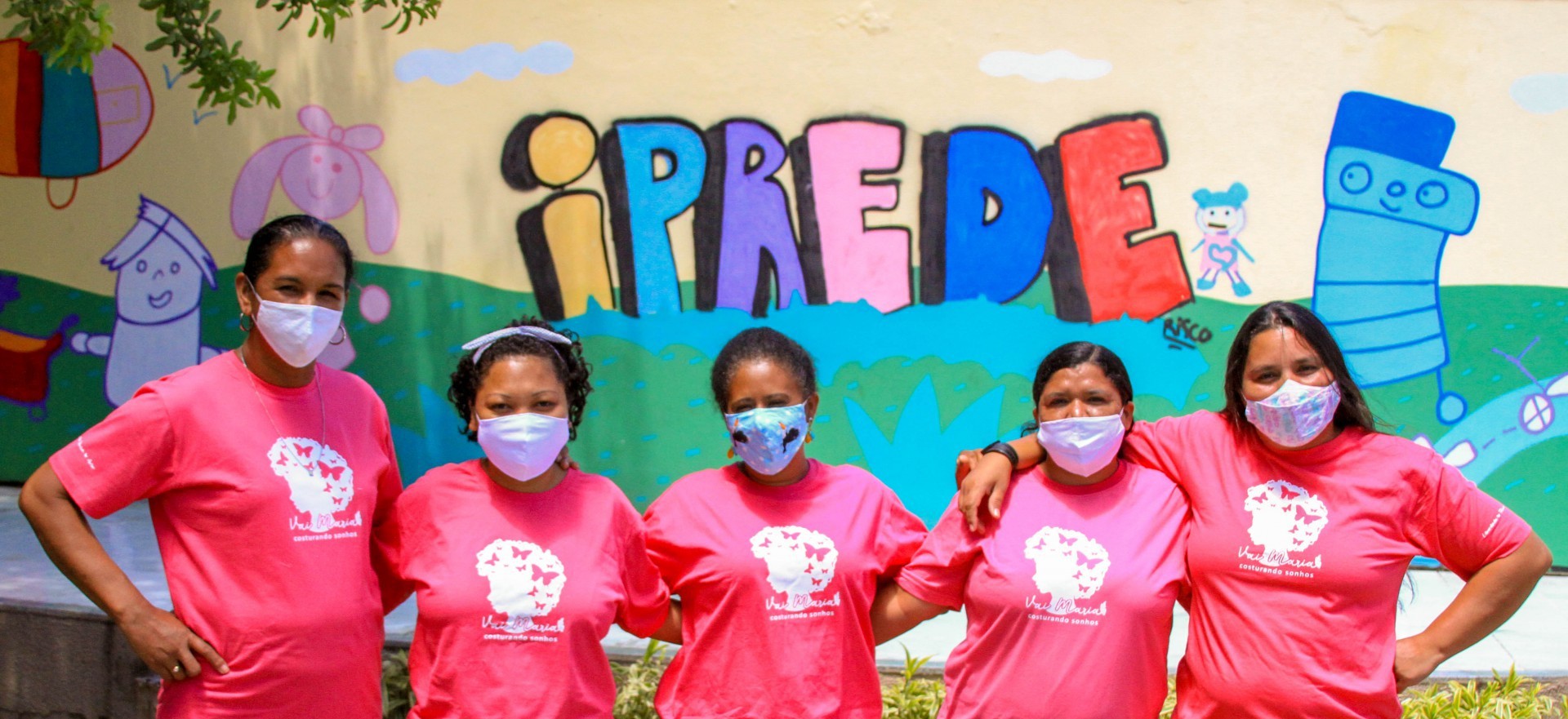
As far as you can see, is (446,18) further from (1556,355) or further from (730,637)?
(1556,355)

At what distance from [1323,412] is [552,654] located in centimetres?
188

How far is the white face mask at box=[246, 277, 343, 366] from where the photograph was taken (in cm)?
272

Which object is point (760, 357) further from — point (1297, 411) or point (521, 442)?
point (1297, 411)

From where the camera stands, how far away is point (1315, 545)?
2756mm

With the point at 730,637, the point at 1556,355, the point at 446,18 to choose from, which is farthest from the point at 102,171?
the point at 1556,355

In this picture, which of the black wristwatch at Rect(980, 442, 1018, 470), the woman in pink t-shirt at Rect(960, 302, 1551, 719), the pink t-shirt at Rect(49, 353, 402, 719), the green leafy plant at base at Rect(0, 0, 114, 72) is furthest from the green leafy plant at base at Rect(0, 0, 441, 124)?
the woman in pink t-shirt at Rect(960, 302, 1551, 719)

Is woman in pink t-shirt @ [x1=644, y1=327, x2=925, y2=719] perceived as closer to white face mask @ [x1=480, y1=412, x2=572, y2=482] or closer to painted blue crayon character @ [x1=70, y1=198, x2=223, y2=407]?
white face mask @ [x1=480, y1=412, x2=572, y2=482]

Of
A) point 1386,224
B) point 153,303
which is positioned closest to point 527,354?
point 153,303

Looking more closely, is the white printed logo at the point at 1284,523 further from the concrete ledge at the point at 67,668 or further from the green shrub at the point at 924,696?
the concrete ledge at the point at 67,668

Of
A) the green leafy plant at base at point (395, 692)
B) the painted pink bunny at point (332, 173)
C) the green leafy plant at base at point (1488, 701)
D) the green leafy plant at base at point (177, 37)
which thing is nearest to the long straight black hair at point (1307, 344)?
the green leafy plant at base at point (1488, 701)

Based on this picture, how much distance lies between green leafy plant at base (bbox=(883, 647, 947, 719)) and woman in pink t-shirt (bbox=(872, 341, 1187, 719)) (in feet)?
4.71

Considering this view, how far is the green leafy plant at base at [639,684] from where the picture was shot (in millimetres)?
4270

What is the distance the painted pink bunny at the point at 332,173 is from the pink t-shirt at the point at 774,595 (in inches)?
155

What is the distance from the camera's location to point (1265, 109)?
6207 millimetres
